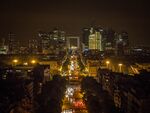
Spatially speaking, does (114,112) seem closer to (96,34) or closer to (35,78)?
(35,78)

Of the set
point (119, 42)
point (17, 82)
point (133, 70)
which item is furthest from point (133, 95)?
point (119, 42)

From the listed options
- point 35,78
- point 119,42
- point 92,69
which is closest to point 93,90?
point 35,78

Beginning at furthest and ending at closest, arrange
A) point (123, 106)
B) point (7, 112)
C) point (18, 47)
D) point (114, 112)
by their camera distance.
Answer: point (18, 47) → point (123, 106) → point (114, 112) → point (7, 112)

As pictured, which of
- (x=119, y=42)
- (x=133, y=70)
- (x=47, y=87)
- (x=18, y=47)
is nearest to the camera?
(x=47, y=87)

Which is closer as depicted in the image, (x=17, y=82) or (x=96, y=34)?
(x=17, y=82)

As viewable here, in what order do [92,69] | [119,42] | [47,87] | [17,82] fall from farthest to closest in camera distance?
[119,42]
[92,69]
[47,87]
[17,82]

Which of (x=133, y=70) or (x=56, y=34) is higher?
(x=56, y=34)

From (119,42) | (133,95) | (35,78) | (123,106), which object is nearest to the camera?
(133,95)

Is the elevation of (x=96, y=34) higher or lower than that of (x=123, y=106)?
higher

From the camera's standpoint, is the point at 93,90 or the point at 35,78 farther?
the point at 35,78
